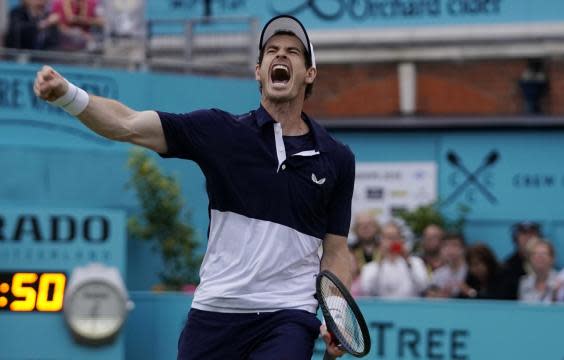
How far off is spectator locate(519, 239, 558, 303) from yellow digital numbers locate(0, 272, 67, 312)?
140 inches

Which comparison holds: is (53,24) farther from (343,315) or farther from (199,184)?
(343,315)

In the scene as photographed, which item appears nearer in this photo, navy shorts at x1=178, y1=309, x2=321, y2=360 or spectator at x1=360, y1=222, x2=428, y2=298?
navy shorts at x1=178, y1=309, x2=321, y2=360

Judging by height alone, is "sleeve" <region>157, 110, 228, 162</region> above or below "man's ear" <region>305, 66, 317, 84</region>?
below

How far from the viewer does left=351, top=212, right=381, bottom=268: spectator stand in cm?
1259

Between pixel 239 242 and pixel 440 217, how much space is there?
351 inches

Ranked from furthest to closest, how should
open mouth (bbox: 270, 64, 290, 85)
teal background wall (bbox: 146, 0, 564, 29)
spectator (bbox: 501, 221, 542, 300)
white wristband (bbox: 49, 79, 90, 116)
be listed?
teal background wall (bbox: 146, 0, 564, 29), spectator (bbox: 501, 221, 542, 300), open mouth (bbox: 270, 64, 290, 85), white wristband (bbox: 49, 79, 90, 116)

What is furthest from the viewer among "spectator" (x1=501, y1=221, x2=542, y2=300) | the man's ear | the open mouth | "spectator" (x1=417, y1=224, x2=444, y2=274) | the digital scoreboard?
"spectator" (x1=417, y1=224, x2=444, y2=274)

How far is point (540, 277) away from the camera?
36.4 ft

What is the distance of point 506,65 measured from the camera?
16.5 metres

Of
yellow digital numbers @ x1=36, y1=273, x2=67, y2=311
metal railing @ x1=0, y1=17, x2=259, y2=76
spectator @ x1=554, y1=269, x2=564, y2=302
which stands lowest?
spectator @ x1=554, y1=269, x2=564, y2=302

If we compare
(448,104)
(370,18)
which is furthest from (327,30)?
(448,104)

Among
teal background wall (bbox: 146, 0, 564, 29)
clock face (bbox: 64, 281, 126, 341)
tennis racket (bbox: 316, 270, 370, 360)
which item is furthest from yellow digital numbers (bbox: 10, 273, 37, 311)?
teal background wall (bbox: 146, 0, 564, 29)

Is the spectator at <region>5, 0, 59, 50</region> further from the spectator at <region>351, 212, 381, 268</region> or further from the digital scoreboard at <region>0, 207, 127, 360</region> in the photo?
the spectator at <region>351, 212, 381, 268</region>

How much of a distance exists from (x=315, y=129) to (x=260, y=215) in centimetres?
51
